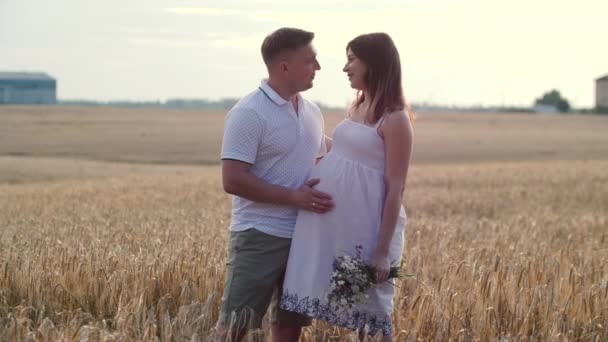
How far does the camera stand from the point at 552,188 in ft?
64.4

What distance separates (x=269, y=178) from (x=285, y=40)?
71cm

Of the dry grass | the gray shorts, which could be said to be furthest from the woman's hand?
the dry grass

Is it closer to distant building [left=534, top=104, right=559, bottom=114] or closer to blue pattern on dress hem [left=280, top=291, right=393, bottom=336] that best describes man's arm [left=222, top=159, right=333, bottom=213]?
blue pattern on dress hem [left=280, top=291, right=393, bottom=336]

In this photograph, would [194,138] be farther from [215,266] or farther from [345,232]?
[345,232]

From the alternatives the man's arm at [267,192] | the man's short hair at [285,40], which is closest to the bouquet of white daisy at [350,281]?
the man's arm at [267,192]

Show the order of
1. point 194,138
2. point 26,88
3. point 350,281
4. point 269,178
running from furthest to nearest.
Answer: point 26,88, point 194,138, point 269,178, point 350,281

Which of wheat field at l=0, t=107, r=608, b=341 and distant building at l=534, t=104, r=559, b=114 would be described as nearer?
wheat field at l=0, t=107, r=608, b=341

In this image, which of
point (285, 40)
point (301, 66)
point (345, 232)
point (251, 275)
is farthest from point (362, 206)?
point (285, 40)

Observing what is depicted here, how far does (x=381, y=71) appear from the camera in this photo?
4102mm

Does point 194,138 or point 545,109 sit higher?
point 545,109

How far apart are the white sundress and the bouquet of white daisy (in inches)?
3.4

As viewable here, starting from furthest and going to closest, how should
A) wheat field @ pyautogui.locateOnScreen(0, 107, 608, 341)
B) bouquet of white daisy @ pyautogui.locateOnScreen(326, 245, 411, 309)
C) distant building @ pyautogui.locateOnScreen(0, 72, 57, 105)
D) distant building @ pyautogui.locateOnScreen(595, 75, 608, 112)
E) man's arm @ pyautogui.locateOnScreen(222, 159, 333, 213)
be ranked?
distant building @ pyautogui.locateOnScreen(595, 75, 608, 112) < distant building @ pyautogui.locateOnScreen(0, 72, 57, 105) < wheat field @ pyautogui.locateOnScreen(0, 107, 608, 341) < man's arm @ pyautogui.locateOnScreen(222, 159, 333, 213) < bouquet of white daisy @ pyautogui.locateOnScreen(326, 245, 411, 309)

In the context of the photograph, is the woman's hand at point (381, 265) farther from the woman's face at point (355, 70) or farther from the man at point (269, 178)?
the woman's face at point (355, 70)

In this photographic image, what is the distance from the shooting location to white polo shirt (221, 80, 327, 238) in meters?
4.18
